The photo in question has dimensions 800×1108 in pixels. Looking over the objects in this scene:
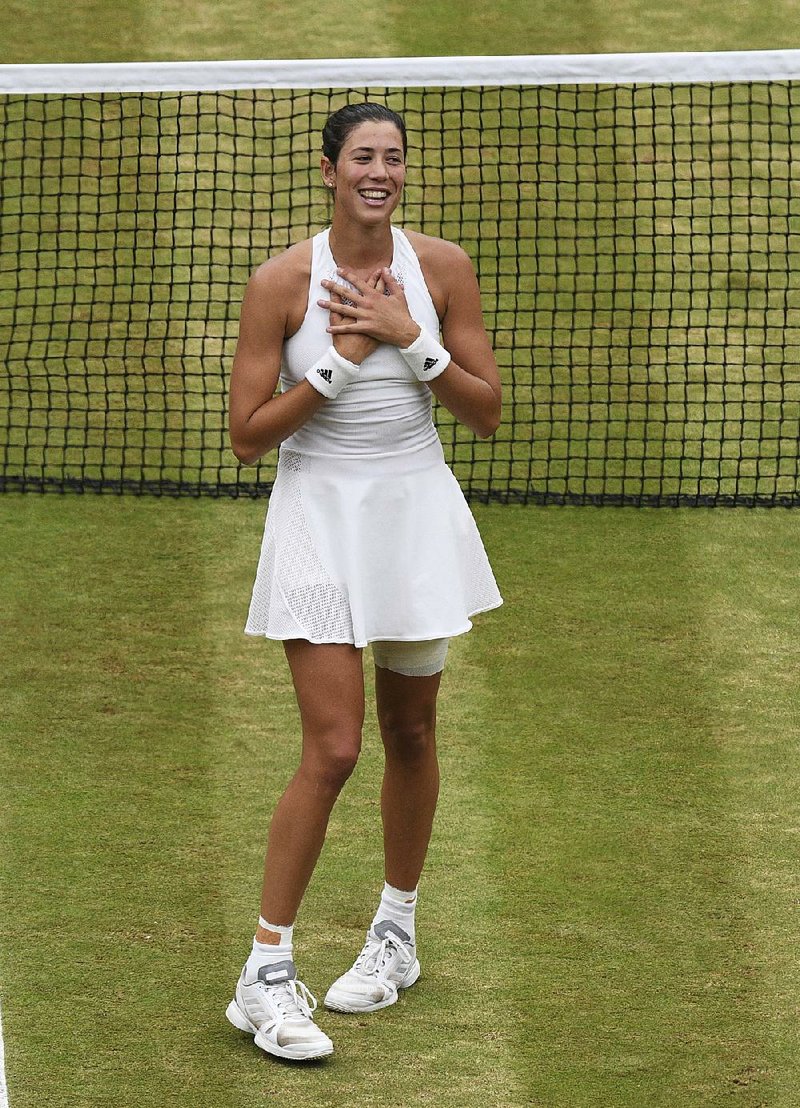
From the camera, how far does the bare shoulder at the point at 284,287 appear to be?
5.43 metres

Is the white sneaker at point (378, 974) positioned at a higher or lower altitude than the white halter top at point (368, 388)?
lower

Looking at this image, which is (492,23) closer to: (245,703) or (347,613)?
(245,703)

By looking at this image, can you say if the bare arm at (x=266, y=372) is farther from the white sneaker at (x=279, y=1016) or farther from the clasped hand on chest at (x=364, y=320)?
the white sneaker at (x=279, y=1016)

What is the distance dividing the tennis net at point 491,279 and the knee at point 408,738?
417 centimetres

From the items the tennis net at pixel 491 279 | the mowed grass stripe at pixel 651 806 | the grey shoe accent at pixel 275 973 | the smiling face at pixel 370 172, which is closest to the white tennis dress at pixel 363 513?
the smiling face at pixel 370 172

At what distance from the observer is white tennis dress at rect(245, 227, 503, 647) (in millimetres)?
5492

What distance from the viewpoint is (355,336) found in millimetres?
5387

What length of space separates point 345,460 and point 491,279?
6.79m

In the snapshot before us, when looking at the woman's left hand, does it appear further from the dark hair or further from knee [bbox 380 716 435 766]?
knee [bbox 380 716 435 766]

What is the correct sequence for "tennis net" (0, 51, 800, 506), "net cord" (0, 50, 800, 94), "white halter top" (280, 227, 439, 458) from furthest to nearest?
"tennis net" (0, 51, 800, 506) < "net cord" (0, 50, 800, 94) < "white halter top" (280, 227, 439, 458)

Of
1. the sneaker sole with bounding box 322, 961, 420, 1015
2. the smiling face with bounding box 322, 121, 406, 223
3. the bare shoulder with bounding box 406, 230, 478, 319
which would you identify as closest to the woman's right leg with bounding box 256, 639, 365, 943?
the sneaker sole with bounding box 322, 961, 420, 1015

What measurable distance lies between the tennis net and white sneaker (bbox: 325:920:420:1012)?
4.26 meters

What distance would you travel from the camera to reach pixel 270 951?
5.61 meters

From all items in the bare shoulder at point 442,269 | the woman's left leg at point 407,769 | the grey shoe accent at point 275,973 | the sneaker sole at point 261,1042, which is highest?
the bare shoulder at point 442,269
